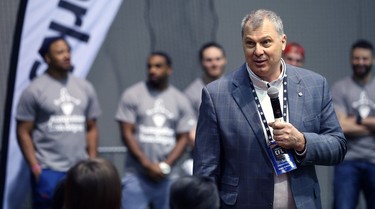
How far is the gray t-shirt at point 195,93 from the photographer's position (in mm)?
9000

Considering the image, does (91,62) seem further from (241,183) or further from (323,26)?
(241,183)

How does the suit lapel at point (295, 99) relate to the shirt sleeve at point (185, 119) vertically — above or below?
above


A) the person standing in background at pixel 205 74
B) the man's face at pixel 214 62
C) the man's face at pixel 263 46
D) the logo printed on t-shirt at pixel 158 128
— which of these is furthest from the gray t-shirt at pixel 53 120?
the man's face at pixel 263 46

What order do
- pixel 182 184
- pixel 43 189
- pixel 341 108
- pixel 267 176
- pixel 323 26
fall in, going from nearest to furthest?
pixel 182 184, pixel 267 176, pixel 43 189, pixel 341 108, pixel 323 26

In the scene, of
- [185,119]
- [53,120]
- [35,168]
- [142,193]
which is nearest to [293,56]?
[185,119]

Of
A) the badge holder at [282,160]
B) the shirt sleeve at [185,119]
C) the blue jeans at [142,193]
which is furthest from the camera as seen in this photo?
the shirt sleeve at [185,119]

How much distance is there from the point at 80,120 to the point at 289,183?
3.99 meters

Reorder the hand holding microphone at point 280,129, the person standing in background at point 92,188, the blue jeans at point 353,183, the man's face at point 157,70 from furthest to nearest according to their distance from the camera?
1. the man's face at point 157,70
2. the blue jeans at point 353,183
3. the hand holding microphone at point 280,129
4. the person standing in background at point 92,188

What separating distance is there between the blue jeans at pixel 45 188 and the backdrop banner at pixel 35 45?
73cm

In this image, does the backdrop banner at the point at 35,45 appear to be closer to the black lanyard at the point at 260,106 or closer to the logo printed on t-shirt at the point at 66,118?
the logo printed on t-shirt at the point at 66,118

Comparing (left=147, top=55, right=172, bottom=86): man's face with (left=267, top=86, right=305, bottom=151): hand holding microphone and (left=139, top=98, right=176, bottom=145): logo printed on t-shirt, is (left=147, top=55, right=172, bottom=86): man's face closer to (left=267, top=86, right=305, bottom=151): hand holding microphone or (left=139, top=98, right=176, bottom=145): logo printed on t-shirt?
(left=139, top=98, right=176, bottom=145): logo printed on t-shirt

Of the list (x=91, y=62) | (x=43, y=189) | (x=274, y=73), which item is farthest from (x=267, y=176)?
(x=91, y=62)

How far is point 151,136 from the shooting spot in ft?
28.9

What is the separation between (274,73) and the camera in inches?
197
